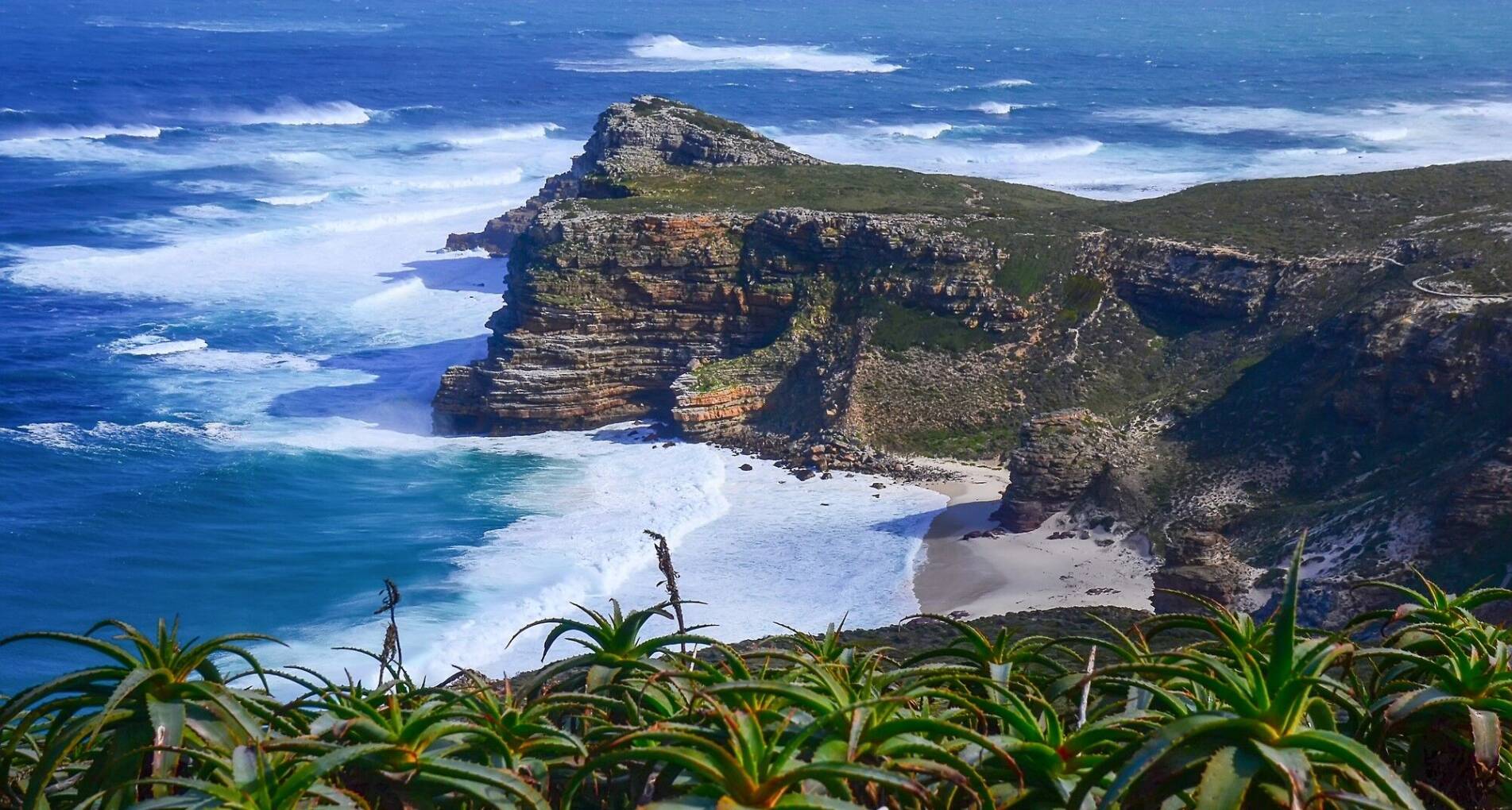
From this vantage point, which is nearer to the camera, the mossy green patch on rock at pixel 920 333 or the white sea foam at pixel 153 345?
the mossy green patch on rock at pixel 920 333

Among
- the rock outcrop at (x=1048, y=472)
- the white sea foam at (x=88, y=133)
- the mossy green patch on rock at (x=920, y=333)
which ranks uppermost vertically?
the white sea foam at (x=88, y=133)

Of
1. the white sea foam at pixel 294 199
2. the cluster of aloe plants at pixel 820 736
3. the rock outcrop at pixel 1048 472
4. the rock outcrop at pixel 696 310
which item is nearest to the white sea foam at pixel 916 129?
the white sea foam at pixel 294 199

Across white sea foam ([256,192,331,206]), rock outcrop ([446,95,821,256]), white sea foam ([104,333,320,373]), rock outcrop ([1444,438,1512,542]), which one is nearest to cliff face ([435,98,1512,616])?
rock outcrop ([446,95,821,256])

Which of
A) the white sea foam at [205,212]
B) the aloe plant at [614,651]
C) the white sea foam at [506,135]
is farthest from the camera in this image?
the white sea foam at [506,135]

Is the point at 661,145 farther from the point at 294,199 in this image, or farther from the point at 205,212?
the point at 294,199

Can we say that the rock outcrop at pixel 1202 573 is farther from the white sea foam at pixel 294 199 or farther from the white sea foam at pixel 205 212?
the white sea foam at pixel 294 199

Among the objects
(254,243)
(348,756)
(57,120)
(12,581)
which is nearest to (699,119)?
(254,243)

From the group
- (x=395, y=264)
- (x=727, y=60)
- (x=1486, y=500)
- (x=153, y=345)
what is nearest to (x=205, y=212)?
(x=395, y=264)
